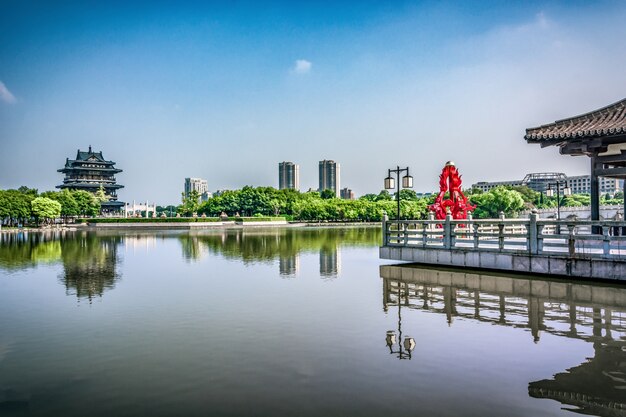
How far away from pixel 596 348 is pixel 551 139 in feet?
30.1

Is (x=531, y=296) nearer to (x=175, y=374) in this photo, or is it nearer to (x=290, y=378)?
(x=290, y=378)

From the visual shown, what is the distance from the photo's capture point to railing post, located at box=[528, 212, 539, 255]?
1498 centimetres

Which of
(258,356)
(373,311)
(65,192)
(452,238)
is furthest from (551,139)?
(65,192)

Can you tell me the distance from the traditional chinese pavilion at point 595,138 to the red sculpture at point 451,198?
30.5 ft

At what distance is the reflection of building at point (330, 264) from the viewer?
1883cm

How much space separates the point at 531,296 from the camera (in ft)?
42.7

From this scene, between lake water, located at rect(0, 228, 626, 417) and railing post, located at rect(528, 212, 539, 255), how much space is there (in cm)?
92

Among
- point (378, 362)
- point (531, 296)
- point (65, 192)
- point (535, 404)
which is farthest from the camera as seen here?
point (65, 192)

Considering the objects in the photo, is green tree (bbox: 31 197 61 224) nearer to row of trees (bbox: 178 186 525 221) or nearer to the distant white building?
row of trees (bbox: 178 186 525 221)

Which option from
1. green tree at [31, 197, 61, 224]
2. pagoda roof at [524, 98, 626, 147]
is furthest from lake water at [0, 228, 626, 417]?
green tree at [31, 197, 61, 224]

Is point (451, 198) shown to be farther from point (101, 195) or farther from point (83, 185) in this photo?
point (83, 185)

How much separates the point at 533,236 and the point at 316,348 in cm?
946

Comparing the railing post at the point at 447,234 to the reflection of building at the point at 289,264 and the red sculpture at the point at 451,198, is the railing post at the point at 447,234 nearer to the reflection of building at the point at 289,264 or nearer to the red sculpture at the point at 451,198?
the reflection of building at the point at 289,264

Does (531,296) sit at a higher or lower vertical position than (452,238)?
lower
